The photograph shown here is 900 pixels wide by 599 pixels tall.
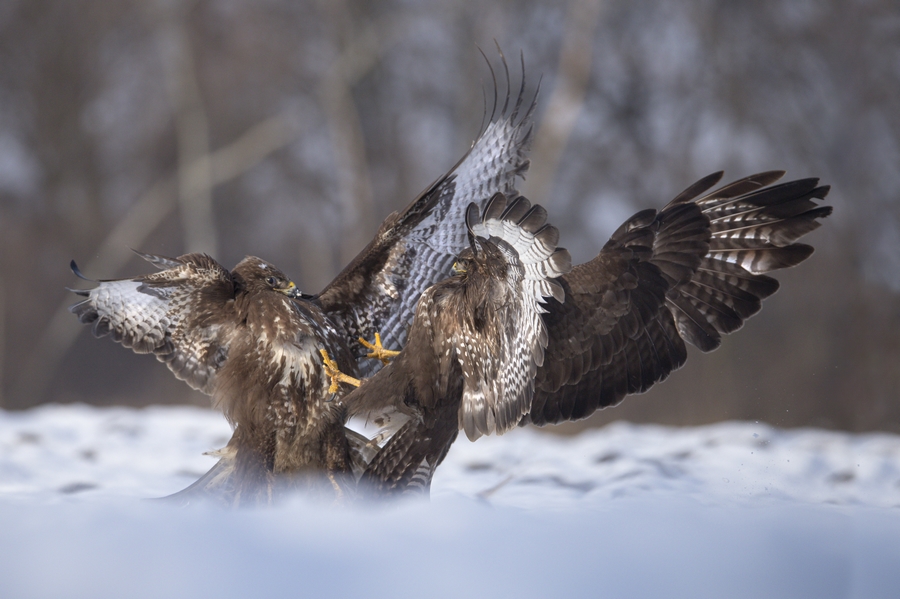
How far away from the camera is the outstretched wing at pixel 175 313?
3514 mm

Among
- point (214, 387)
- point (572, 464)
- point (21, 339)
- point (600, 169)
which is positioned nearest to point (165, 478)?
point (214, 387)

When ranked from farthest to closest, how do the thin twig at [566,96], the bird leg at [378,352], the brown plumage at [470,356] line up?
the thin twig at [566,96]
the bird leg at [378,352]
the brown plumage at [470,356]

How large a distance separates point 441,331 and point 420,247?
0.76m

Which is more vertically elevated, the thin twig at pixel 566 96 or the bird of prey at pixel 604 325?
the thin twig at pixel 566 96

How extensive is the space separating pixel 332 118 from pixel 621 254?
8.62 m

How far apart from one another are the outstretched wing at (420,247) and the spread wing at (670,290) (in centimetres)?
71

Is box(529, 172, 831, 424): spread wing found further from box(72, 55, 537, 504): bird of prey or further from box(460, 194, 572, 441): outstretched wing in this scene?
box(72, 55, 537, 504): bird of prey

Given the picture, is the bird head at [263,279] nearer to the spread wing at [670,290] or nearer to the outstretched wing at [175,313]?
the outstretched wing at [175,313]

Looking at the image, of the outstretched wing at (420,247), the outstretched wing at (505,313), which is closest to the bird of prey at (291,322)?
the outstretched wing at (420,247)

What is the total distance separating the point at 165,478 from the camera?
4461 millimetres

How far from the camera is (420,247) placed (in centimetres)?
399

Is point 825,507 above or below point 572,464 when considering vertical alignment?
below

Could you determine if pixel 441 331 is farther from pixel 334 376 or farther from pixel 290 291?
pixel 290 291

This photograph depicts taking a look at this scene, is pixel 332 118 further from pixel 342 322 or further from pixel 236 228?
pixel 342 322
